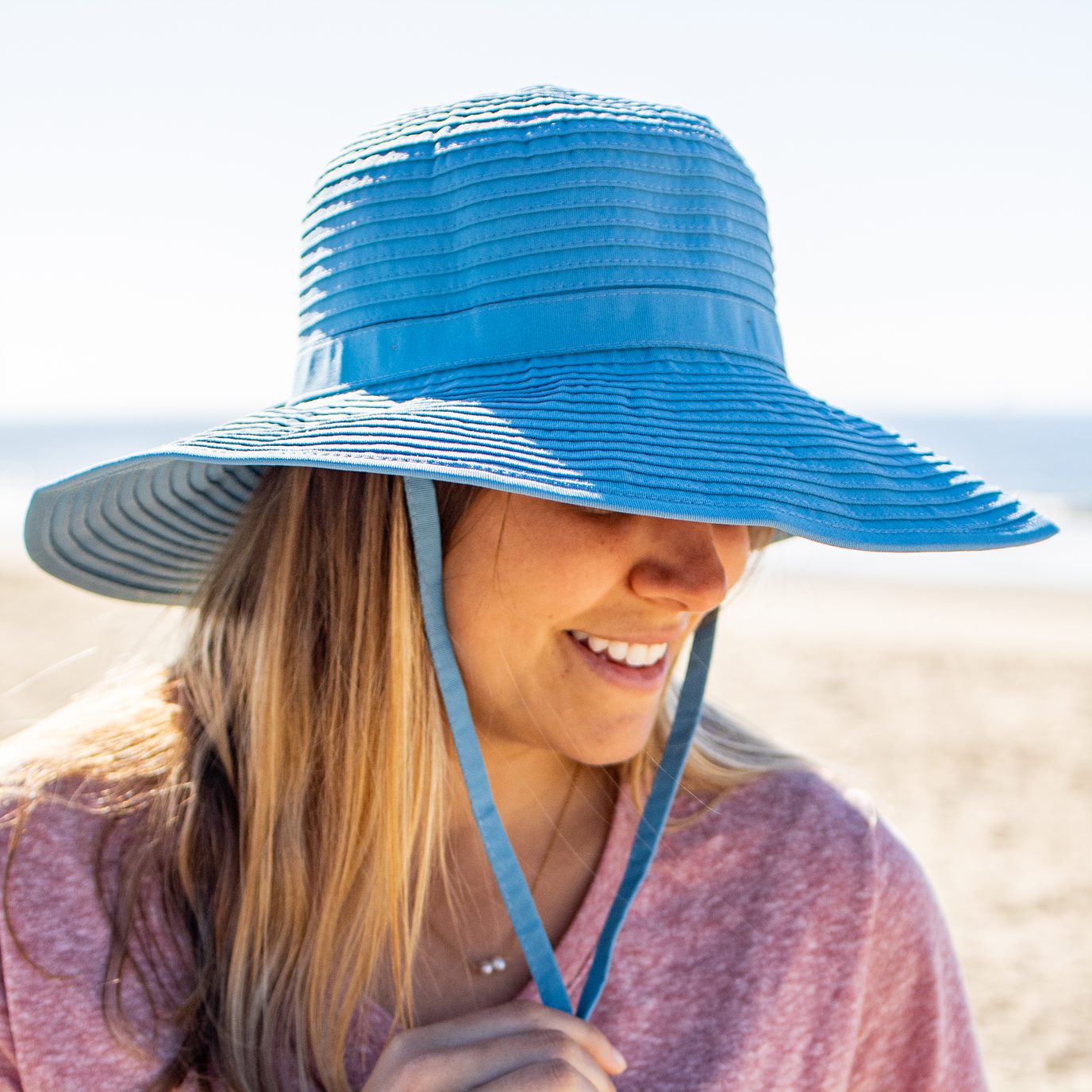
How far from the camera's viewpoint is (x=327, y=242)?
55.1 inches

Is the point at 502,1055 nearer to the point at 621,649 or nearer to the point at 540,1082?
the point at 540,1082

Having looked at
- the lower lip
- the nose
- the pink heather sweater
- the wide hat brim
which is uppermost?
the wide hat brim

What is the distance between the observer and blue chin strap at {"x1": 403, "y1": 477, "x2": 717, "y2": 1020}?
4.32ft

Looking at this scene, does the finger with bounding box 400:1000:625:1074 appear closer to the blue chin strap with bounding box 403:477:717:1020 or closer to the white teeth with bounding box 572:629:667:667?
the blue chin strap with bounding box 403:477:717:1020

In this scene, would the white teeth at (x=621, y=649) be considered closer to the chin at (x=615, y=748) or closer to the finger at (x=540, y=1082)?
the chin at (x=615, y=748)

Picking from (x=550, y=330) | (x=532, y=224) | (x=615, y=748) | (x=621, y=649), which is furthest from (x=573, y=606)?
(x=532, y=224)

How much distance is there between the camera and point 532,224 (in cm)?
127

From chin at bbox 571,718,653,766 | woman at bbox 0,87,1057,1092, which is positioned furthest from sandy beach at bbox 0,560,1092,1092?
chin at bbox 571,718,653,766

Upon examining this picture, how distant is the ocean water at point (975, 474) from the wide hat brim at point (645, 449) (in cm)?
13

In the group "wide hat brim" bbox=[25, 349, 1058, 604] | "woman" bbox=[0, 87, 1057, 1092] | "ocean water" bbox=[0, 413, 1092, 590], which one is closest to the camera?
"wide hat brim" bbox=[25, 349, 1058, 604]

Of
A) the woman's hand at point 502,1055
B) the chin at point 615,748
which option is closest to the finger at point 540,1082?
the woman's hand at point 502,1055

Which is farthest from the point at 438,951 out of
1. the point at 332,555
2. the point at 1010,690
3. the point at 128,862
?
the point at 1010,690

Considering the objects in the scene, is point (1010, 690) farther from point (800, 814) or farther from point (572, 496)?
point (572, 496)

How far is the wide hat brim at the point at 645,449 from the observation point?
1130 mm
